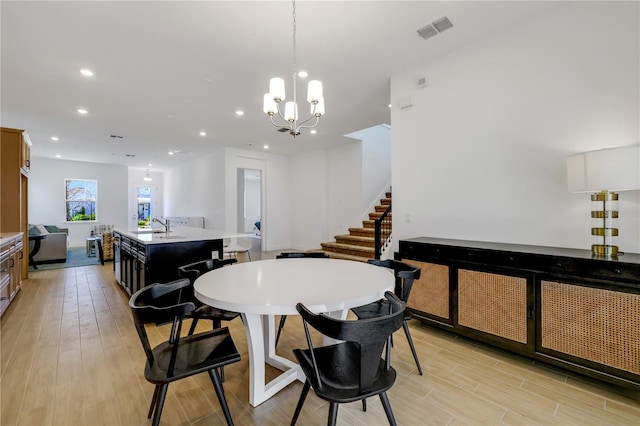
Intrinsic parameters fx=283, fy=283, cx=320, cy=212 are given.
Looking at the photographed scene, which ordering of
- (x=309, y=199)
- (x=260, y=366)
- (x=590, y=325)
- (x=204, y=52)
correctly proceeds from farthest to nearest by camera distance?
(x=309, y=199), (x=204, y=52), (x=590, y=325), (x=260, y=366)

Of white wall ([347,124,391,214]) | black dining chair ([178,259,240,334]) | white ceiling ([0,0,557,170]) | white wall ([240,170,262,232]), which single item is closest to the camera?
black dining chair ([178,259,240,334])

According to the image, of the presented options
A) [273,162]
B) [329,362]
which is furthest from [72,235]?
[329,362]

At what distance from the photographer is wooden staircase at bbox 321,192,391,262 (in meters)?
5.43

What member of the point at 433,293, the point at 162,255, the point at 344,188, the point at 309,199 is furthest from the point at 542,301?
the point at 309,199

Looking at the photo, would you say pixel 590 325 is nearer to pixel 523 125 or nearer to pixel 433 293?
pixel 433 293

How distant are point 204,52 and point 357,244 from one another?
14.3 feet

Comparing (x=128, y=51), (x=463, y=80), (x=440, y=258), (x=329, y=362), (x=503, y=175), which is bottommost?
(x=329, y=362)

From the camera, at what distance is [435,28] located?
8.95ft

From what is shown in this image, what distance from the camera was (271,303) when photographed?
1.38 m

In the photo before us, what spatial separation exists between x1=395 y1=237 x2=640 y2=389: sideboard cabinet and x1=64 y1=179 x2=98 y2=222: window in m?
11.6

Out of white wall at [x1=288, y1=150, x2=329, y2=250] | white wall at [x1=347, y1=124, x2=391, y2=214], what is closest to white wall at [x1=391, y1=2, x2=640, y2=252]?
white wall at [x1=347, y1=124, x2=391, y2=214]

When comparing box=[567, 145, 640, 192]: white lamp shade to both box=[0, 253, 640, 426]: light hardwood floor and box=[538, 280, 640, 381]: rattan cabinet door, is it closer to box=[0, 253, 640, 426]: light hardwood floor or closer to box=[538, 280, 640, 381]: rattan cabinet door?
box=[538, 280, 640, 381]: rattan cabinet door

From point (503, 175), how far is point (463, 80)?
44.4 inches

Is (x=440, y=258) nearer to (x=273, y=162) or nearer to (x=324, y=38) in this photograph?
(x=324, y=38)
